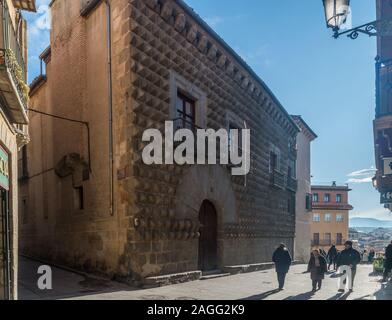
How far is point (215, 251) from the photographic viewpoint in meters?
12.1

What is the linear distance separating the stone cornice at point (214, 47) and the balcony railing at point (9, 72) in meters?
4.20

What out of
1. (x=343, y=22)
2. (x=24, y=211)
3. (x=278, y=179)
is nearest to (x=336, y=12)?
(x=343, y=22)

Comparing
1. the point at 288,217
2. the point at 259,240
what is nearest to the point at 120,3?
the point at 259,240

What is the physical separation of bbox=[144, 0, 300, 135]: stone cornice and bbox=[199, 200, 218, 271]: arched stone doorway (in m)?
4.81

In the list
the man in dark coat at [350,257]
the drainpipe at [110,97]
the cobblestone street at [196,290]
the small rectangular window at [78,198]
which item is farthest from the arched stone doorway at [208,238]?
the man in dark coat at [350,257]

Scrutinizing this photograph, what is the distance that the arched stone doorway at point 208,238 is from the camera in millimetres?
11477

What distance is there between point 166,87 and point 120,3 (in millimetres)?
2308

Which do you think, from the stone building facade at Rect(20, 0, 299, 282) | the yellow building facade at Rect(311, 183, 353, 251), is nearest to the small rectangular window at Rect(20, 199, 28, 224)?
the stone building facade at Rect(20, 0, 299, 282)

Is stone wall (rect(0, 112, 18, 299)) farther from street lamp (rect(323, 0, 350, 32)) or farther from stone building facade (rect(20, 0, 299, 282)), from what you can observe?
street lamp (rect(323, 0, 350, 32))

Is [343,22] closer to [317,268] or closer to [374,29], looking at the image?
[374,29]

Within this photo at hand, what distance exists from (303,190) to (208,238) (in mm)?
15467

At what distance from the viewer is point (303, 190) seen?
25766 mm

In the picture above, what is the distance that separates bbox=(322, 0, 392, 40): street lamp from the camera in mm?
5562

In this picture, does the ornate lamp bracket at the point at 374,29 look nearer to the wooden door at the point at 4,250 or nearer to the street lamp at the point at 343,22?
the street lamp at the point at 343,22
